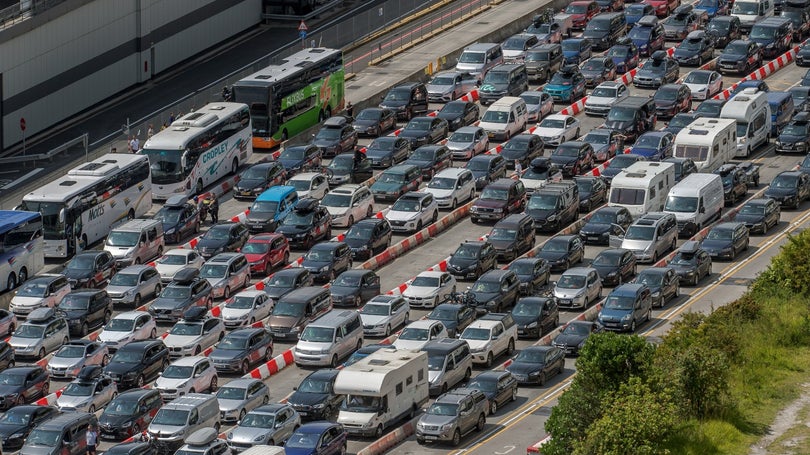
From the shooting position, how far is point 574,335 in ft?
248

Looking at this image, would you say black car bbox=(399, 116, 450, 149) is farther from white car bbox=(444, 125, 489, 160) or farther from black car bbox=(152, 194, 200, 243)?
black car bbox=(152, 194, 200, 243)

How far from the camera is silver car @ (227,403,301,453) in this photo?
2594 inches

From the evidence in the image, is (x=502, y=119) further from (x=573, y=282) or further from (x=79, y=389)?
(x=79, y=389)

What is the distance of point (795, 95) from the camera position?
10531 centimetres

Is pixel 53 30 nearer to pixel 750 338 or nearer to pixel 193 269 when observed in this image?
pixel 193 269

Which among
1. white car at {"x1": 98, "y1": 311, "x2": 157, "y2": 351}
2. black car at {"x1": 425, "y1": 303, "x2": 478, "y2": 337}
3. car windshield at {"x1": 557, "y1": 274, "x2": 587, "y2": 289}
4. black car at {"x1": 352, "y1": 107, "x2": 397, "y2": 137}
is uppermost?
car windshield at {"x1": 557, "y1": 274, "x2": 587, "y2": 289}

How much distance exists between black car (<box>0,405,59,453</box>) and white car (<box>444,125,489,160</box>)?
3408cm

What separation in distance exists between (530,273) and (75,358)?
1879cm

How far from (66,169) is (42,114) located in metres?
8.79

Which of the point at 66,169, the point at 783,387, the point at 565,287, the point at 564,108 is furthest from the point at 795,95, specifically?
the point at 783,387

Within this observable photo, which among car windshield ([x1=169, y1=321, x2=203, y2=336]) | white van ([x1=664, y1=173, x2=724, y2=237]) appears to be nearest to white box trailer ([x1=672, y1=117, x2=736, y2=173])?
white van ([x1=664, y1=173, x2=724, y2=237])

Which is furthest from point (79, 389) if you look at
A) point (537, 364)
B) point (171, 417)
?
point (537, 364)

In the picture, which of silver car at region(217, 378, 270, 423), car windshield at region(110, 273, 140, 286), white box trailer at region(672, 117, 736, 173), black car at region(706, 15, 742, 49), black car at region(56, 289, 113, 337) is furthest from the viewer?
black car at region(706, 15, 742, 49)

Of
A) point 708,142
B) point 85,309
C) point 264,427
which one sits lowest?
point 85,309
